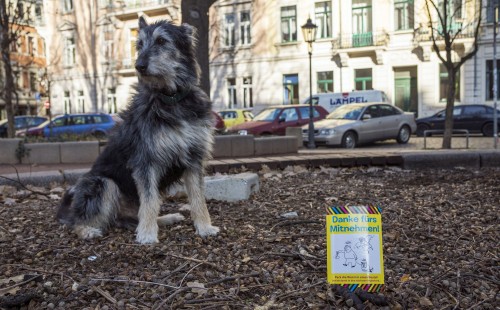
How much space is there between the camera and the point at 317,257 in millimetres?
3248

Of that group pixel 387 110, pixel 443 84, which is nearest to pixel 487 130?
pixel 387 110

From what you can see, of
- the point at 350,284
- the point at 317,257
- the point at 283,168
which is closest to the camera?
the point at 350,284

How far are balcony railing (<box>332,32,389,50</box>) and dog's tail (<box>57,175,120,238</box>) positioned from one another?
31.0 meters

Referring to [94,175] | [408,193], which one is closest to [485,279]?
[408,193]

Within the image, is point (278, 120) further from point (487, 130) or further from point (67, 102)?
point (67, 102)

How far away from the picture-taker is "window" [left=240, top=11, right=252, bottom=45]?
123 ft

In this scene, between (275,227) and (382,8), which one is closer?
(275,227)

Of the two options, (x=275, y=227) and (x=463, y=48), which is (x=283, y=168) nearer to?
(x=275, y=227)

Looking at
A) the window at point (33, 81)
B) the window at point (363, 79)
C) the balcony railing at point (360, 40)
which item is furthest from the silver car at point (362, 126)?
the window at point (33, 81)

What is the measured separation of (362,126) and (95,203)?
51.4ft

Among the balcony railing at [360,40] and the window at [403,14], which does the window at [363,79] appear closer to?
the balcony railing at [360,40]

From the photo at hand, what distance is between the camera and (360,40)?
109ft

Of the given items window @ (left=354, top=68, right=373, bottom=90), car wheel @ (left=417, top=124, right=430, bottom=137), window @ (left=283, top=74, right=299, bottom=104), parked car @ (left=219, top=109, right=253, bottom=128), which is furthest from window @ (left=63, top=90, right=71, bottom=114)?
car wheel @ (left=417, top=124, right=430, bottom=137)

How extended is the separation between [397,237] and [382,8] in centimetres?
3199
